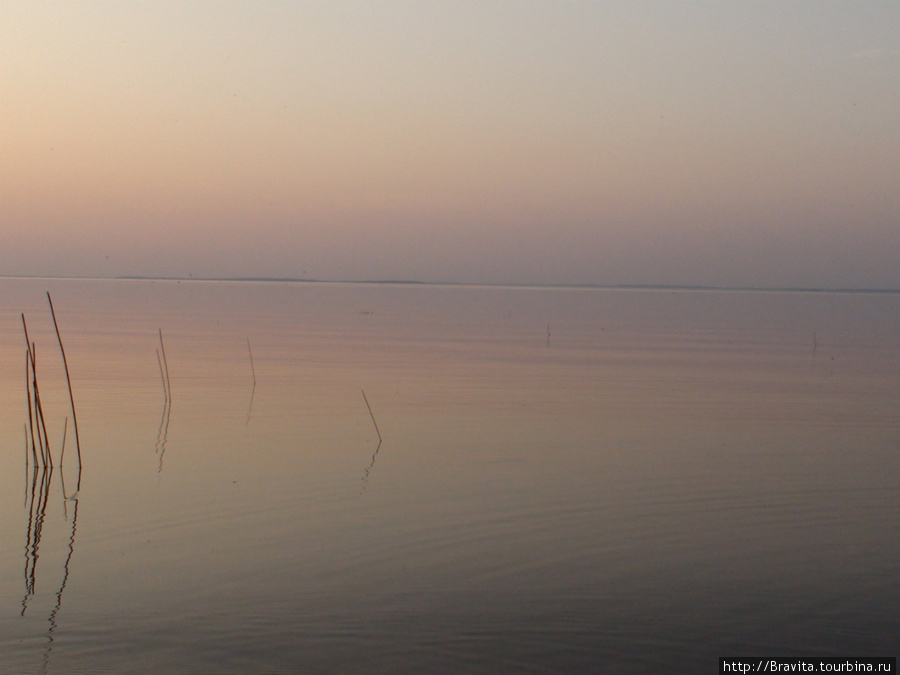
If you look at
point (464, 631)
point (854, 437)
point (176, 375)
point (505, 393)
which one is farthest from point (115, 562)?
point (176, 375)

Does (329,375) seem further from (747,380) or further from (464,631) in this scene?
(464,631)

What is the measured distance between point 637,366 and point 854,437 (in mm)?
12402

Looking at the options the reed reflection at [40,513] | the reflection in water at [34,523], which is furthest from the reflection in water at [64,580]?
the reflection in water at [34,523]

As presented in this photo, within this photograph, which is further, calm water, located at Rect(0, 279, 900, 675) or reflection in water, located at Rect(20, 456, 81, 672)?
reflection in water, located at Rect(20, 456, 81, 672)

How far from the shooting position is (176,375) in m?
23.7

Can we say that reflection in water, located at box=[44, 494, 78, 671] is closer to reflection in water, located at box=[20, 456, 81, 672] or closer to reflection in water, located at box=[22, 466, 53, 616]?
reflection in water, located at box=[20, 456, 81, 672]

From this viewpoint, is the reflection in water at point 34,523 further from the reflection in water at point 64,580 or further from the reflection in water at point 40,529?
the reflection in water at point 64,580

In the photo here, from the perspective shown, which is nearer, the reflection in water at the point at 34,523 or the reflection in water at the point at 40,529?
the reflection in water at the point at 40,529

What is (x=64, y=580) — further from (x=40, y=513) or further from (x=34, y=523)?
(x=40, y=513)

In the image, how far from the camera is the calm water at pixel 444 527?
6.86 m

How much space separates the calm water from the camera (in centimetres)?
686

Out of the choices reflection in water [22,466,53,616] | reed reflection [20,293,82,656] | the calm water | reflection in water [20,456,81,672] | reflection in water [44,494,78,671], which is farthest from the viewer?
reflection in water [22,466,53,616]

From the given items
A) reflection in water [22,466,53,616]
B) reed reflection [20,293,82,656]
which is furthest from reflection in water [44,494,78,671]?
reflection in water [22,466,53,616]

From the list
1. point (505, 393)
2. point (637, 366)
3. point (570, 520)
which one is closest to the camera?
point (570, 520)
